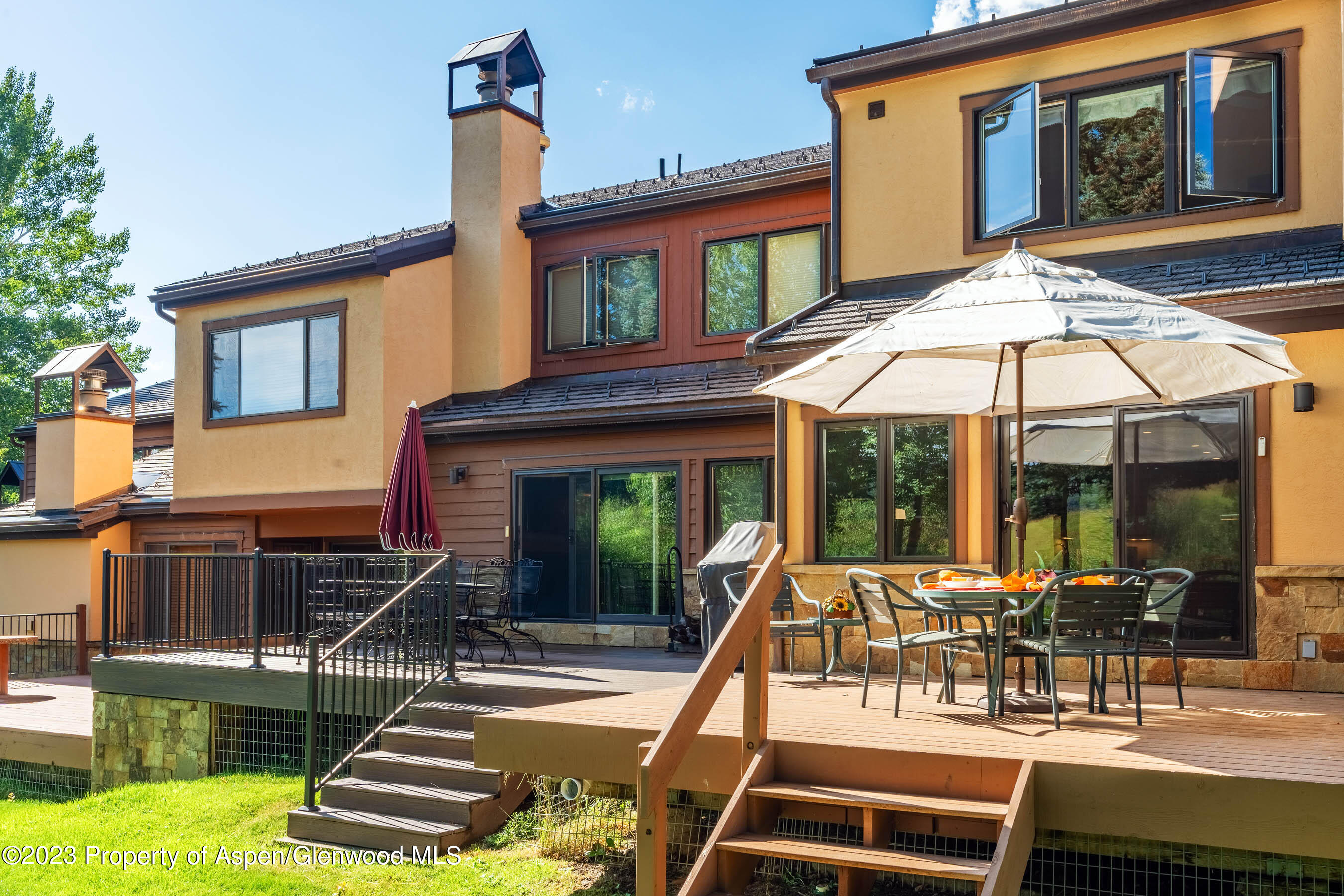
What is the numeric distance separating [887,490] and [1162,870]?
4029 millimetres

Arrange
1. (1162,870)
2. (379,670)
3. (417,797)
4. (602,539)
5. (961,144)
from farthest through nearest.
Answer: (602,539) → (961,144) → (379,670) → (417,797) → (1162,870)

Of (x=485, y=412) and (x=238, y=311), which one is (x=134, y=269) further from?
(x=485, y=412)

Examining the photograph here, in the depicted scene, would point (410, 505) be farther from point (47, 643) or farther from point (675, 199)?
point (47, 643)

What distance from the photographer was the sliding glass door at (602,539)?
38.8 ft

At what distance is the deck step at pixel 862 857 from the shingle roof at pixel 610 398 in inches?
272

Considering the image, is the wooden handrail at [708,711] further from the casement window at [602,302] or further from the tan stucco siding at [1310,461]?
the casement window at [602,302]

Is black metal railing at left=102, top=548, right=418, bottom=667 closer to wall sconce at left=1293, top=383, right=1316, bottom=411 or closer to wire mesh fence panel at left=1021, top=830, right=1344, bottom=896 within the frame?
wire mesh fence panel at left=1021, top=830, right=1344, bottom=896

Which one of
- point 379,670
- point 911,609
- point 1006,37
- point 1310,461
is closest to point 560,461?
point 379,670

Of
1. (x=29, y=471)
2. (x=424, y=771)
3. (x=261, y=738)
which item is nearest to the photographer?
(x=424, y=771)

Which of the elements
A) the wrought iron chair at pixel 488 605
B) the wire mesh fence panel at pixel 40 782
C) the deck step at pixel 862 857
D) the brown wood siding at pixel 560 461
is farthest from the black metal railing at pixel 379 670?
the brown wood siding at pixel 560 461

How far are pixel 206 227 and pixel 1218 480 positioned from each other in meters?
42.3

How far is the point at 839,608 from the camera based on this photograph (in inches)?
299

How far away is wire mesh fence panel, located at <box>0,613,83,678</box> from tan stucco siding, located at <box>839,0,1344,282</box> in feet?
39.9

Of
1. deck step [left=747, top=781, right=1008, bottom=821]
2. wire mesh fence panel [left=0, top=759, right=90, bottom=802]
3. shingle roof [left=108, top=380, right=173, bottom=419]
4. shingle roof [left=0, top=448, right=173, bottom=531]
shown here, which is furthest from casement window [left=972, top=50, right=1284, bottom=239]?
shingle roof [left=108, top=380, right=173, bottom=419]
